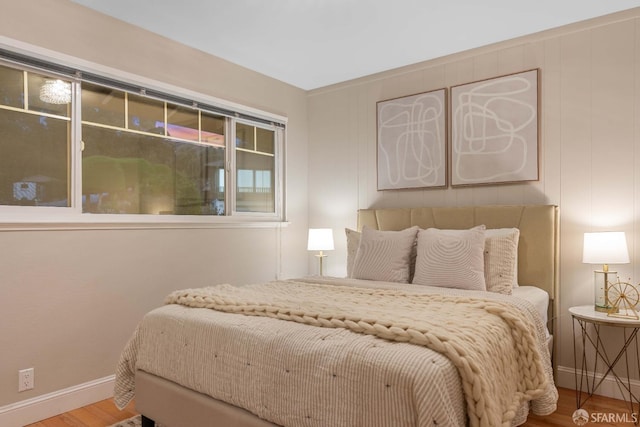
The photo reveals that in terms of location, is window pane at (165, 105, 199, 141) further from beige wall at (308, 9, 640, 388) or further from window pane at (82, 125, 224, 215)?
beige wall at (308, 9, 640, 388)

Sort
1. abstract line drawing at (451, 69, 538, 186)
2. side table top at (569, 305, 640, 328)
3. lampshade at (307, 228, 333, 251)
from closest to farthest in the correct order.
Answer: side table top at (569, 305, 640, 328)
abstract line drawing at (451, 69, 538, 186)
lampshade at (307, 228, 333, 251)

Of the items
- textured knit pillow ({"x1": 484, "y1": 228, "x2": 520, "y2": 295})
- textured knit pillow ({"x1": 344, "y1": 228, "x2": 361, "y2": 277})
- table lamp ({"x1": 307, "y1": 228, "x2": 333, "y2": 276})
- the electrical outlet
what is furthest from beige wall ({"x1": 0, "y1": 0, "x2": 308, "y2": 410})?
textured knit pillow ({"x1": 484, "y1": 228, "x2": 520, "y2": 295})

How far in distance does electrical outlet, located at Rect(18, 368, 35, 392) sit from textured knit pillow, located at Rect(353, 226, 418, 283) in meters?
2.13

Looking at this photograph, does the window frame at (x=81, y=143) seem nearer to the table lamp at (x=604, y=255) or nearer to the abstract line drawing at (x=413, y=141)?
the abstract line drawing at (x=413, y=141)

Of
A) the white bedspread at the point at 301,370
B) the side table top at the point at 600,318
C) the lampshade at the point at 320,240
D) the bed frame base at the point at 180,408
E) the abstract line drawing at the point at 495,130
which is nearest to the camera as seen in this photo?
the white bedspread at the point at 301,370

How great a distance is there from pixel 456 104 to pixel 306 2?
150cm

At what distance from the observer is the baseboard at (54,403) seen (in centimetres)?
235

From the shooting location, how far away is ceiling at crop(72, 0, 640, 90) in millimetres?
2672

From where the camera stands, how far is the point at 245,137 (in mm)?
3924

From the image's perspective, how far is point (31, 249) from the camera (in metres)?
2.44

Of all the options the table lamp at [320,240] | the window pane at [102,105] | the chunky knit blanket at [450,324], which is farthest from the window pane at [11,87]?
the table lamp at [320,240]

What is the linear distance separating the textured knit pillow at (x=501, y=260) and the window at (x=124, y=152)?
2.10 metres

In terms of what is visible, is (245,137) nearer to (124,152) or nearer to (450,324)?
(124,152)

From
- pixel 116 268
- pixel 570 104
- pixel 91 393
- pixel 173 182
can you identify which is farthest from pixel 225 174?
pixel 570 104
